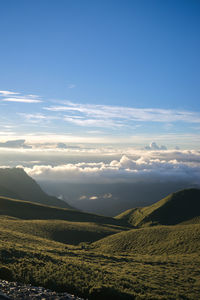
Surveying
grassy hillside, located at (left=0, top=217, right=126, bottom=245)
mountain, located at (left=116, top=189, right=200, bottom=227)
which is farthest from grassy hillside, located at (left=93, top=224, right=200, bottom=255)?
mountain, located at (left=116, top=189, right=200, bottom=227)

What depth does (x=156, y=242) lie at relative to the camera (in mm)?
66188

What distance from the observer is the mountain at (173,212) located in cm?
15450

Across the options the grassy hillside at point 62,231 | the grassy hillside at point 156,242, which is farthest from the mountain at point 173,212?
the grassy hillside at point 156,242

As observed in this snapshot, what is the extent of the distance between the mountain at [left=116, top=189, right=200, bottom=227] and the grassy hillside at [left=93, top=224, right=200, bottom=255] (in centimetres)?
7994

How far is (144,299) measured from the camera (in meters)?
20.3

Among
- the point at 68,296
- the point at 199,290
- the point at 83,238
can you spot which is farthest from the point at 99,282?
the point at 83,238

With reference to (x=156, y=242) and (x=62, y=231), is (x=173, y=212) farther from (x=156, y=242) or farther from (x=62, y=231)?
(x=62, y=231)

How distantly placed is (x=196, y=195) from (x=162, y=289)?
601ft

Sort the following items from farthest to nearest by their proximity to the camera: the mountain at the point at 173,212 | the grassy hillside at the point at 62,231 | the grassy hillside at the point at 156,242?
the mountain at the point at 173,212 → the grassy hillside at the point at 62,231 → the grassy hillside at the point at 156,242

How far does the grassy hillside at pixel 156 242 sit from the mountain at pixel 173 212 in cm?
7994

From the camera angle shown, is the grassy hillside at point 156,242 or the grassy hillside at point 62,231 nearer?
the grassy hillside at point 156,242

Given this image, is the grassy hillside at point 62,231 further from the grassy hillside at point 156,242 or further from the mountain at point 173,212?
the mountain at point 173,212

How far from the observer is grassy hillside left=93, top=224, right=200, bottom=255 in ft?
191

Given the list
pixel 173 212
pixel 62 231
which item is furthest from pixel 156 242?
pixel 173 212
